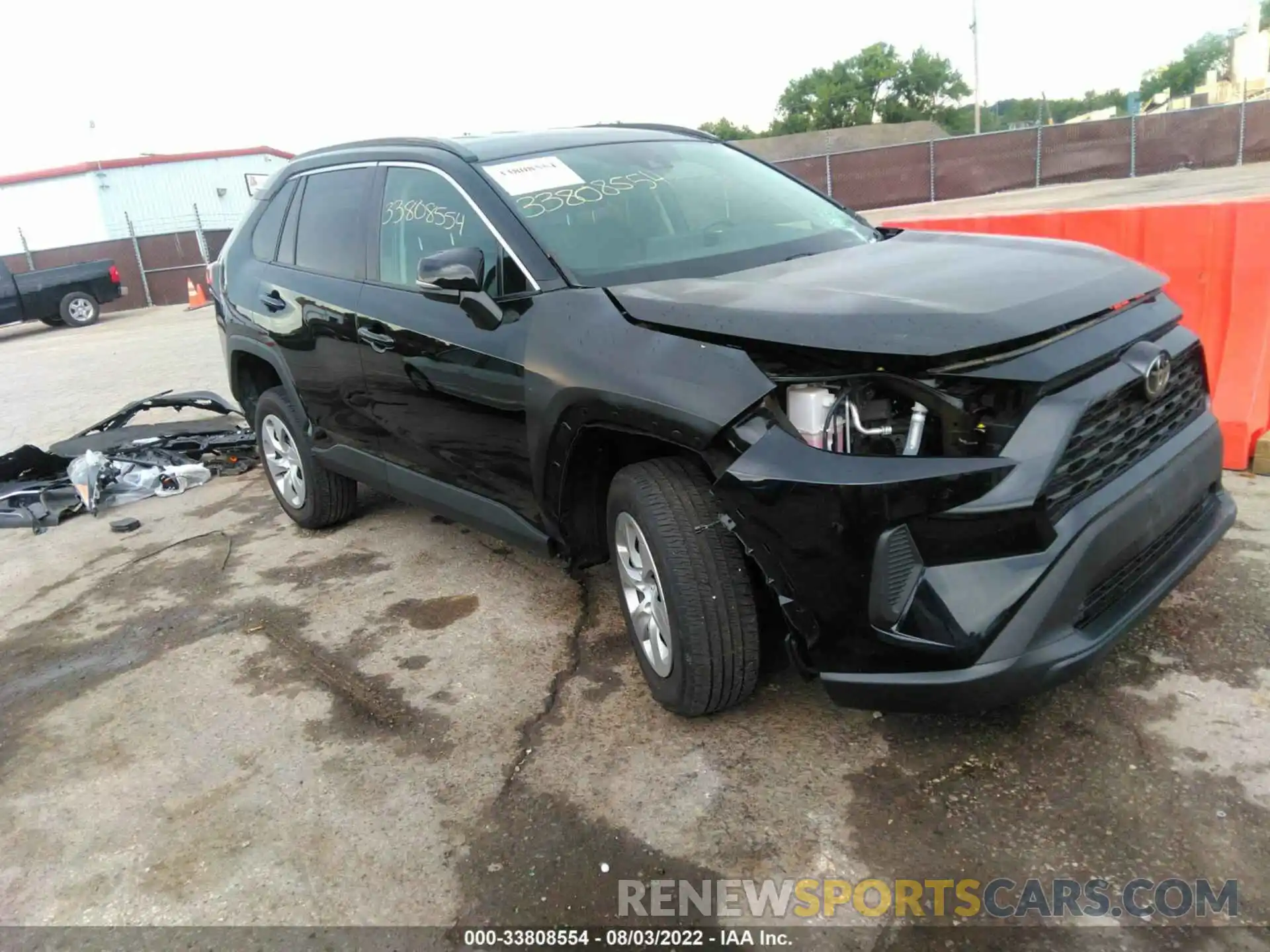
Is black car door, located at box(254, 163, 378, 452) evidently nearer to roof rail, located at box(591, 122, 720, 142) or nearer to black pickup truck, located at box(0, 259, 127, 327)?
roof rail, located at box(591, 122, 720, 142)

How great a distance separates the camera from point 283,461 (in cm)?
531

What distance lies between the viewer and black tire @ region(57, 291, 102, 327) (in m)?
19.8

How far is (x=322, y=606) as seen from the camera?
4.30 m

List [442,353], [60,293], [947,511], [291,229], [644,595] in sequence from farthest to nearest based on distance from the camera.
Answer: [60,293], [291,229], [442,353], [644,595], [947,511]

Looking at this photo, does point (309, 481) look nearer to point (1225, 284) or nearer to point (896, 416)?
point (896, 416)

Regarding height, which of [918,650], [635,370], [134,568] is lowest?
[134,568]

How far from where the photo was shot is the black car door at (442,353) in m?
3.29

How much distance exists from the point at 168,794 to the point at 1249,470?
4.67 meters

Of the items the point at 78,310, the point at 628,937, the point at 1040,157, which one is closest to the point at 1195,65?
the point at 1040,157

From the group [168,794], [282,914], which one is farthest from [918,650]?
[168,794]

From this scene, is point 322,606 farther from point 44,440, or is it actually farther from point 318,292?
point 44,440

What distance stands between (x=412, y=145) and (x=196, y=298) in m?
21.1

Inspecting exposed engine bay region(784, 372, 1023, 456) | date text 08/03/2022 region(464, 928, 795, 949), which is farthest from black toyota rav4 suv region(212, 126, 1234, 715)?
date text 08/03/2022 region(464, 928, 795, 949)

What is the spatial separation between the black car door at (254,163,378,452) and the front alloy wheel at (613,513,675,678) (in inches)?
66.0
